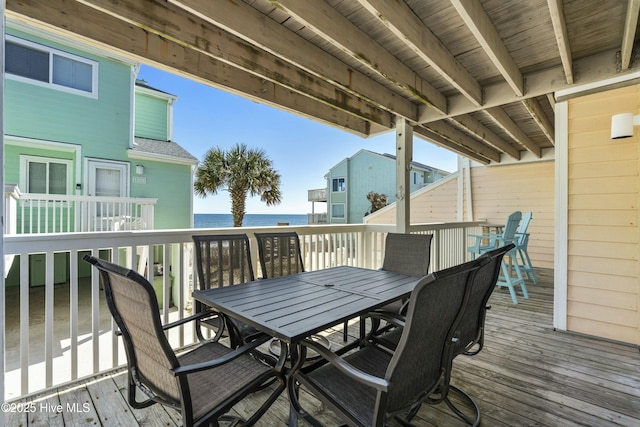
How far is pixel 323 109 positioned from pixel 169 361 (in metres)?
3.36

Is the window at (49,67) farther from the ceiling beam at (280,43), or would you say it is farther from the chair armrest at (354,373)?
the chair armrest at (354,373)

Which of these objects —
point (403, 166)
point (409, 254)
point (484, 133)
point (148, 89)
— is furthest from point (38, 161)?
point (484, 133)

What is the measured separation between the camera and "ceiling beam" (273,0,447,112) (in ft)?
6.37

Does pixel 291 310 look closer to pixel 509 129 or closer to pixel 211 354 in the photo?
pixel 211 354

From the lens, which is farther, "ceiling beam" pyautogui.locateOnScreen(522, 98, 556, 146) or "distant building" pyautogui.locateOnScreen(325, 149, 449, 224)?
"distant building" pyautogui.locateOnScreen(325, 149, 449, 224)

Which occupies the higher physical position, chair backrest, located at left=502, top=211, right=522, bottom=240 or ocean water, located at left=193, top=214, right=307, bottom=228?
chair backrest, located at left=502, top=211, right=522, bottom=240

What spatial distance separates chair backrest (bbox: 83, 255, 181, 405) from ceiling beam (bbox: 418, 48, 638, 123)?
3.72 metres

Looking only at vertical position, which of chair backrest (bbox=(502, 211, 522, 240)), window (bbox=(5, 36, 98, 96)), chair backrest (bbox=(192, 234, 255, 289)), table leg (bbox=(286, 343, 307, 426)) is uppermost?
window (bbox=(5, 36, 98, 96))

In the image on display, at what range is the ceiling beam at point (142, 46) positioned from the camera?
1.89 metres

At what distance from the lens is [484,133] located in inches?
197

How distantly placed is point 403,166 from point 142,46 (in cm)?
302

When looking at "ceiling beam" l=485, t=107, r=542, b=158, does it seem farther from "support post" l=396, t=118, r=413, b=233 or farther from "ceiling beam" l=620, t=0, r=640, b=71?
"ceiling beam" l=620, t=0, r=640, b=71

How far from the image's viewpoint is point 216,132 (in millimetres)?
30750

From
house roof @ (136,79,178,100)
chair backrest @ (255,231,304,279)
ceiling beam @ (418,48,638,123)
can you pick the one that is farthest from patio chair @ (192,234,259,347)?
house roof @ (136,79,178,100)
